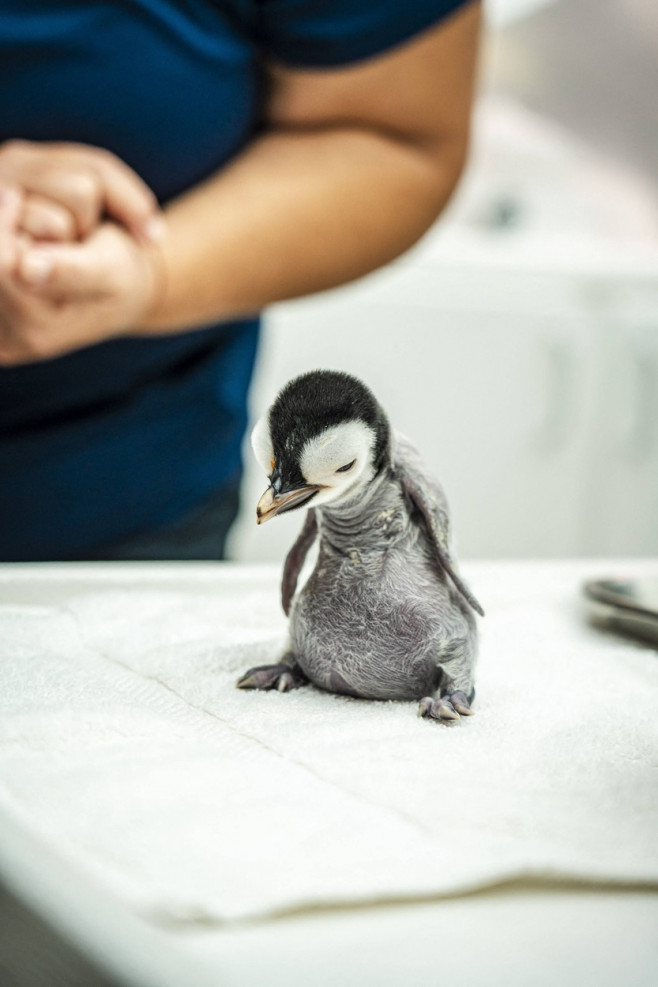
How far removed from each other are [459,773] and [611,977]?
0.10 m

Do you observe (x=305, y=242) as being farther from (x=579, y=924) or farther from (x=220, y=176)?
(x=579, y=924)

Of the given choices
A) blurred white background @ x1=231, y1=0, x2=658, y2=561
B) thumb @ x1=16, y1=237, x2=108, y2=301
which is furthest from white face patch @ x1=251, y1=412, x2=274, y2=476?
blurred white background @ x1=231, y1=0, x2=658, y2=561

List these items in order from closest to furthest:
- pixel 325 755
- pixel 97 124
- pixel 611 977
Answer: pixel 611 977 → pixel 325 755 → pixel 97 124

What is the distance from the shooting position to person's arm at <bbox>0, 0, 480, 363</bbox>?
65cm

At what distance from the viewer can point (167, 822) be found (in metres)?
0.28

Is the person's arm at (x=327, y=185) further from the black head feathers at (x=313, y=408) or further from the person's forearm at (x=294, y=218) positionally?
the black head feathers at (x=313, y=408)

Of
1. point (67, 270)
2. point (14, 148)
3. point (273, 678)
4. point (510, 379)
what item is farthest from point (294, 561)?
point (510, 379)

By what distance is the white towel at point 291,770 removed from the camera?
26cm

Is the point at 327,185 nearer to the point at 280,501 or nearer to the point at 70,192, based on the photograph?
the point at 70,192

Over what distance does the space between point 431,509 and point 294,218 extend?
342mm

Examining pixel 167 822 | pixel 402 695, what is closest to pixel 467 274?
pixel 402 695

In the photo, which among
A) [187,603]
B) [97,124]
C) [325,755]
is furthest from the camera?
[97,124]

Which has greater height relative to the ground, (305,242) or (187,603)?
(305,242)

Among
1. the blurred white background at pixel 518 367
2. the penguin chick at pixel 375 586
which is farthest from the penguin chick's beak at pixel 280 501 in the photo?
the blurred white background at pixel 518 367
